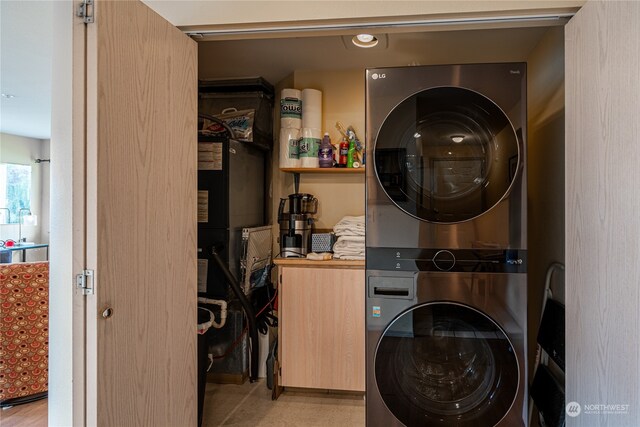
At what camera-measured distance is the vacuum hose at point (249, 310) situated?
8.12 feet

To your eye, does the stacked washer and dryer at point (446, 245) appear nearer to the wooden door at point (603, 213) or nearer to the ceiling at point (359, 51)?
the wooden door at point (603, 213)

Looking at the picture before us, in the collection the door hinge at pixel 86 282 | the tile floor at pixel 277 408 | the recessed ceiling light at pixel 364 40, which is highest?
the recessed ceiling light at pixel 364 40

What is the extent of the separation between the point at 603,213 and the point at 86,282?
5.12 feet

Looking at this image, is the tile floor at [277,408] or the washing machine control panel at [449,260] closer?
the washing machine control panel at [449,260]

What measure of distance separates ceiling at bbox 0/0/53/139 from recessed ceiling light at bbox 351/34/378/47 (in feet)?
5.80

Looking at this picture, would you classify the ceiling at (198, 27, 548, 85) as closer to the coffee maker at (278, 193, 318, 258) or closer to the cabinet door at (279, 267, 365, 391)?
the coffee maker at (278, 193, 318, 258)

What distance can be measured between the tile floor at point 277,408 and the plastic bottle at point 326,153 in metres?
1.58

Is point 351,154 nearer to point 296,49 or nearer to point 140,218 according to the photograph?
point 296,49

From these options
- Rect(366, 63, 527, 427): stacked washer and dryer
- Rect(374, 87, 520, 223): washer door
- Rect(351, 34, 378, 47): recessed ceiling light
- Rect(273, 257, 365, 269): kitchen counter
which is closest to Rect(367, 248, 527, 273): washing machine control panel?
Rect(366, 63, 527, 427): stacked washer and dryer

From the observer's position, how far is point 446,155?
167cm

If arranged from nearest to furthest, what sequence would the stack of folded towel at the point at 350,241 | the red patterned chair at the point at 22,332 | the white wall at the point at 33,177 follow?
1. the red patterned chair at the point at 22,332
2. the stack of folded towel at the point at 350,241
3. the white wall at the point at 33,177

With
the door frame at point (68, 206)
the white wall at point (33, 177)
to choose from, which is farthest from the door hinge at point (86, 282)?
the white wall at point (33, 177)

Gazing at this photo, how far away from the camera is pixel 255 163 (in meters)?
3.01

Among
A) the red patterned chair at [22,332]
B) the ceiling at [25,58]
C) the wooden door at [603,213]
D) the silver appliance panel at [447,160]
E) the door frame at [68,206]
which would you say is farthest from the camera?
the red patterned chair at [22,332]
